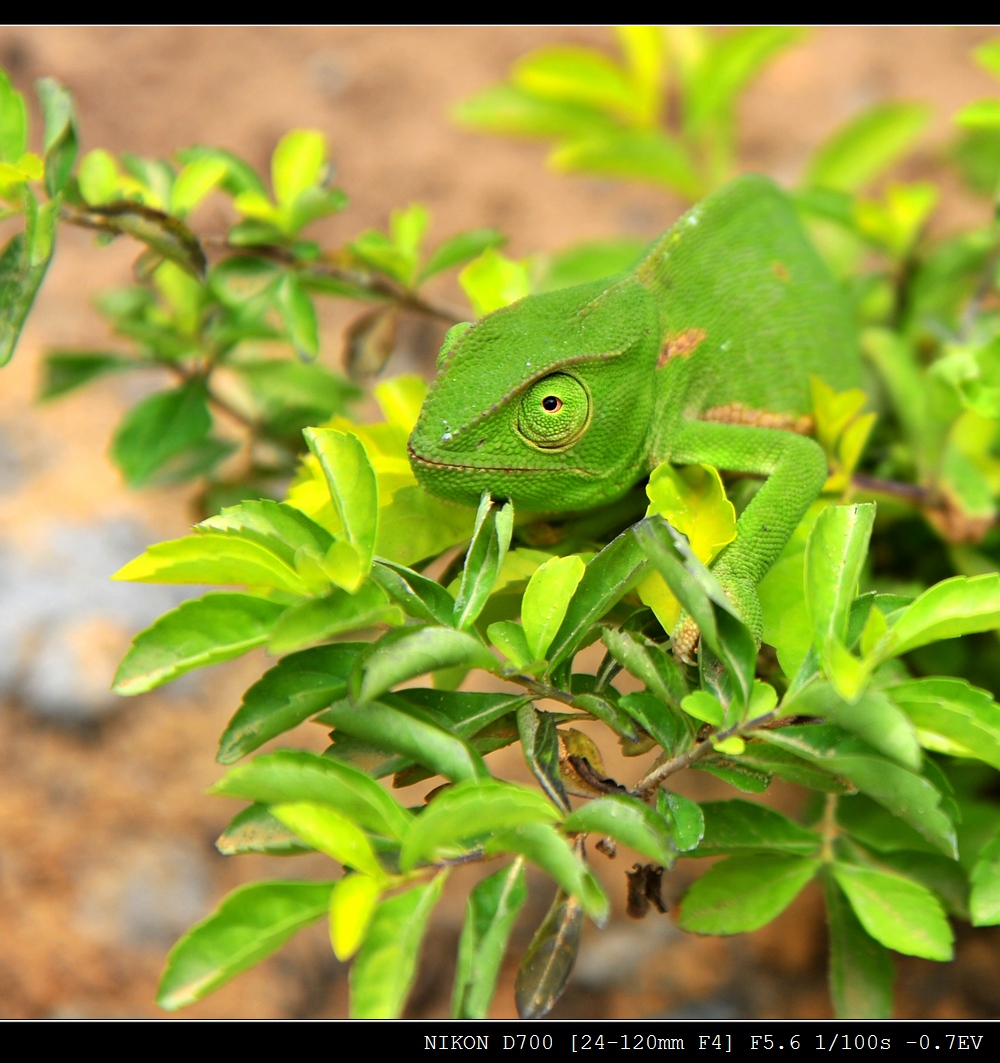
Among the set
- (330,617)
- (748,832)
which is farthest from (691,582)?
(748,832)

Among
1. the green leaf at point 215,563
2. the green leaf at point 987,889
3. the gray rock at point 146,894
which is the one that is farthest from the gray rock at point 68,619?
the green leaf at point 987,889

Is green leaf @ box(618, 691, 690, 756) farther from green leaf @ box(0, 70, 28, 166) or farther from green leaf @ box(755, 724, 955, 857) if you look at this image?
green leaf @ box(0, 70, 28, 166)

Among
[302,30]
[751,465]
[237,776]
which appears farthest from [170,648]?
[302,30]

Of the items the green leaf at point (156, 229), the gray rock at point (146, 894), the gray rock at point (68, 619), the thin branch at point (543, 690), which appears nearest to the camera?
the thin branch at point (543, 690)

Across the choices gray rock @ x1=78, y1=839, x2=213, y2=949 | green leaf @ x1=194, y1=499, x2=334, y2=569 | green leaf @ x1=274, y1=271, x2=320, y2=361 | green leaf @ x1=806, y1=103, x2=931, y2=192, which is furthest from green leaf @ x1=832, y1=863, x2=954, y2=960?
green leaf @ x1=806, y1=103, x2=931, y2=192

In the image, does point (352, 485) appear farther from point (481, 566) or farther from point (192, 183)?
point (192, 183)

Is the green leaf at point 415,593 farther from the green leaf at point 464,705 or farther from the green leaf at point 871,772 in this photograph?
the green leaf at point 871,772
